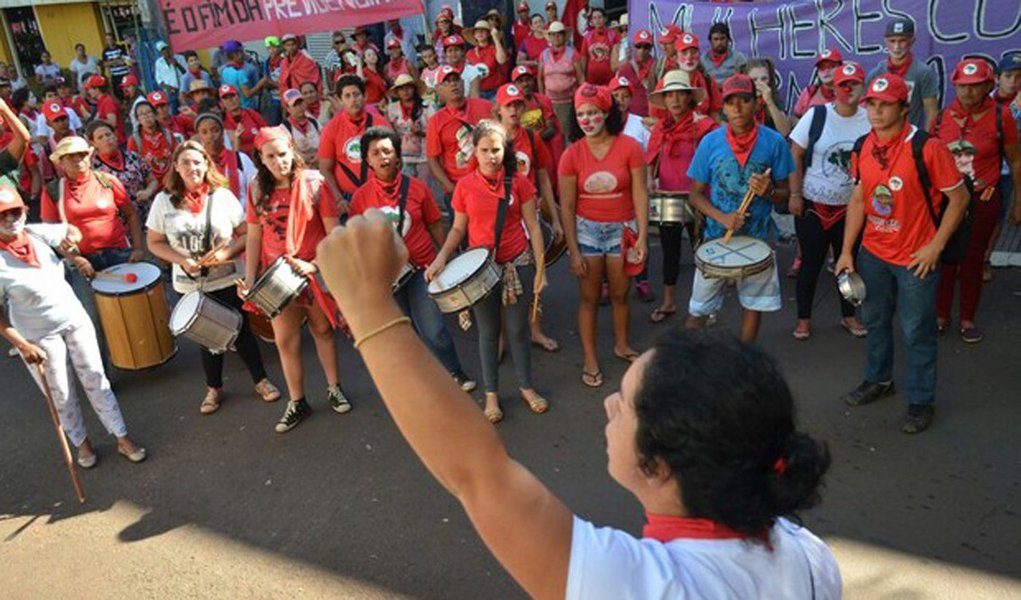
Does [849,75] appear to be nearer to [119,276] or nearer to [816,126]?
[816,126]

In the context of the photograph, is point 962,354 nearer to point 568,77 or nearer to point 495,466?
point 495,466

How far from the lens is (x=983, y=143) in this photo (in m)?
5.14

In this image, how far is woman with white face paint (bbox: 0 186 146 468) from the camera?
14.2ft

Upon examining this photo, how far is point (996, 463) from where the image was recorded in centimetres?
408

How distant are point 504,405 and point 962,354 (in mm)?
3132

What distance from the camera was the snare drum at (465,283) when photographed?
4.36 metres

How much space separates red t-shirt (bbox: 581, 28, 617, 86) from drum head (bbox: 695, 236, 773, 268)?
4894 millimetres

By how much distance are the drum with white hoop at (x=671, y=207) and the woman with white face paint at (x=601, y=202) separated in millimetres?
656

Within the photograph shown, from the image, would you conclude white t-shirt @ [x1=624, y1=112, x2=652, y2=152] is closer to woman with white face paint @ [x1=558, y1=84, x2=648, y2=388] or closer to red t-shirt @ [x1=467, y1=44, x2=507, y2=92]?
woman with white face paint @ [x1=558, y1=84, x2=648, y2=388]

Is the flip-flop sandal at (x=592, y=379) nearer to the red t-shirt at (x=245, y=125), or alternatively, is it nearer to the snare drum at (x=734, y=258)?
the snare drum at (x=734, y=258)

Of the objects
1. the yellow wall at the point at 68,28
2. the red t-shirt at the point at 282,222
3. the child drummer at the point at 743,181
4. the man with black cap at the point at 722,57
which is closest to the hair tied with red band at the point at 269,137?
the red t-shirt at the point at 282,222

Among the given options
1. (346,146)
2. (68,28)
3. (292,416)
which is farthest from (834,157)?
(68,28)

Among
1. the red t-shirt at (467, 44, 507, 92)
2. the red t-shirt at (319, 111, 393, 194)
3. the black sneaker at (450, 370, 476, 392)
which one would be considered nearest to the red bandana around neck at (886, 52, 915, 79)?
the red t-shirt at (319, 111, 393, 194)

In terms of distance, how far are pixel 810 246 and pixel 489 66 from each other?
5871 mm
